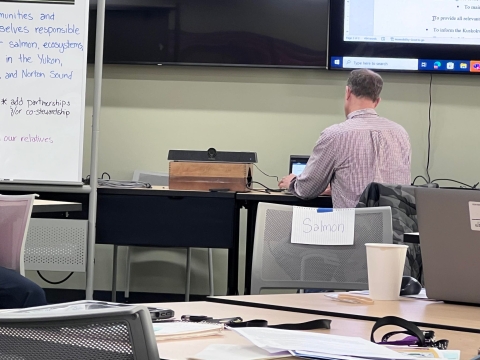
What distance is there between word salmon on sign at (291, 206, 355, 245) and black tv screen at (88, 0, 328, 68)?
2571 mm

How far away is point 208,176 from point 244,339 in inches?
110

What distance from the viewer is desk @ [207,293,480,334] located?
127cm

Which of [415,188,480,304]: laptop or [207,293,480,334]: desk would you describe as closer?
[207,293,480,334]: desk

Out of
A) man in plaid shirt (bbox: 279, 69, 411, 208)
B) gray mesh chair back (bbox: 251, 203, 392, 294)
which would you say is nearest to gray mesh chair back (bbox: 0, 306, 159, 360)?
gray mesh chair back (bbox: 251, 203, 392, 294)

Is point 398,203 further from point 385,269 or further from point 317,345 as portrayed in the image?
point 317,345

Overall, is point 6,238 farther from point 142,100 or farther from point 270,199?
point 142,100

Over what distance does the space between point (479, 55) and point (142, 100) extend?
2.10 meters

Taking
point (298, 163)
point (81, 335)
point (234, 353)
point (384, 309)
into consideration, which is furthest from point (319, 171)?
point (81, 335)

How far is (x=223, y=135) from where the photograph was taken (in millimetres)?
4836

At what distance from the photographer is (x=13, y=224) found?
2748mm

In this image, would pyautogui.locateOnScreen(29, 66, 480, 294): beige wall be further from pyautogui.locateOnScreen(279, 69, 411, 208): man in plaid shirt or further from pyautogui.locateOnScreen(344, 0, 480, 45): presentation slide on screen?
pyautogui.locateOnScreen(279, 69, 411, 208): man in plaid shirt

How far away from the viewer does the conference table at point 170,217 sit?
148 inches

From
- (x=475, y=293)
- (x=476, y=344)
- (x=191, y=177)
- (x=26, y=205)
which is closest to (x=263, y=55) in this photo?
(x=191, y=177)

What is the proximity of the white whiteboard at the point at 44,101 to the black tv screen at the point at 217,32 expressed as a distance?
111 centimetres
